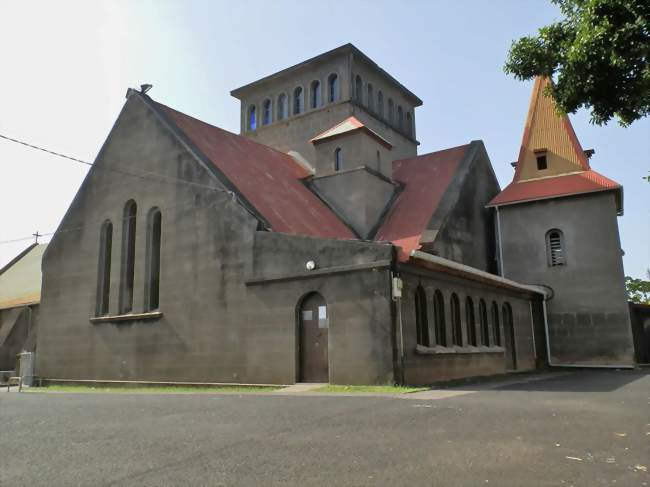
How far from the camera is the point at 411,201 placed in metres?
27.0

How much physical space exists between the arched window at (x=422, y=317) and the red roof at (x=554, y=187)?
42.0 feet

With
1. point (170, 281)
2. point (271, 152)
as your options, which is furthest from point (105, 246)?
point (271, 152)

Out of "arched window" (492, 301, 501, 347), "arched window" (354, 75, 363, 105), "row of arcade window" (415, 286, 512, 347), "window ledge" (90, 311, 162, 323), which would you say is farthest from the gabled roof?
"window ledge" (90, 311, 162, 323)

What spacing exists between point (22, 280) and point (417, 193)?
30404mm

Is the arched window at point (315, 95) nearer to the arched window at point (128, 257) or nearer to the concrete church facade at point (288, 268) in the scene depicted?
the concrete church facade at point (288, 268)

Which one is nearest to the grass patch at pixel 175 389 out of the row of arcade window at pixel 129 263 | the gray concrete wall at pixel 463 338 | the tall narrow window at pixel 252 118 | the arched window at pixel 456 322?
the row of arcade window at pixel 129 263

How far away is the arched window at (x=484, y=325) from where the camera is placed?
73.6ft

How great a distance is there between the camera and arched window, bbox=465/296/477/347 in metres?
21.3

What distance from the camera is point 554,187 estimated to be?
28.8 metres

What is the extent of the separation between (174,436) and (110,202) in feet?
63.9

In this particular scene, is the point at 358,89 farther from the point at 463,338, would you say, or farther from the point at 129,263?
the point at 463,338

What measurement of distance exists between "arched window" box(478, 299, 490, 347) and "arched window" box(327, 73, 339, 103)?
16.6 m

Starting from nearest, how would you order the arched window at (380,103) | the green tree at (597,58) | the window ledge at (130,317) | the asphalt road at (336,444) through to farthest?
the asphalt road at (336,444) < the green tree at (597,58) < the window ledge at (130,317) < the arched window at (380,103)

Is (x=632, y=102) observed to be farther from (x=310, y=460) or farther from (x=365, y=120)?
(x=365, y=120)
